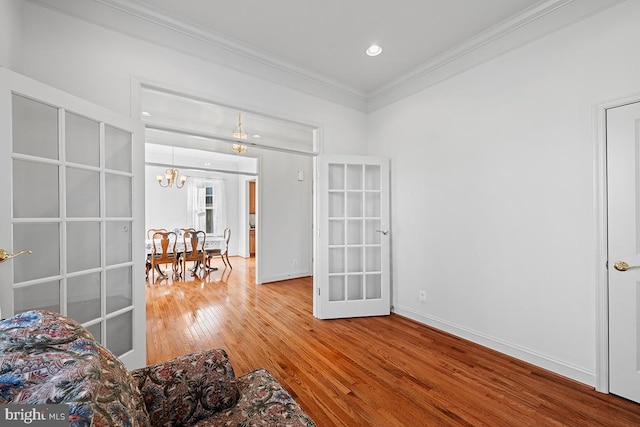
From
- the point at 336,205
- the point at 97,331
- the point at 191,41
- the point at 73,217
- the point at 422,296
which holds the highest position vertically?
the point at 191,41

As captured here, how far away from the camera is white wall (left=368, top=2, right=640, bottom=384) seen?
2010 mm

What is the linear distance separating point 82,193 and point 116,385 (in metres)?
1.56

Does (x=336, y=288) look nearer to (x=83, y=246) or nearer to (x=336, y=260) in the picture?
(x=336, y=260)

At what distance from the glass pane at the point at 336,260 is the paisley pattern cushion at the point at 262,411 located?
2170 millimetres

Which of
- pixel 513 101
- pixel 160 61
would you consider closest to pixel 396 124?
pixel 513 101

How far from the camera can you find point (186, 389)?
113 centimetres

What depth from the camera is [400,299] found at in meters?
3.44

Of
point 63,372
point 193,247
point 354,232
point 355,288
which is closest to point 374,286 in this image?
point 355,288

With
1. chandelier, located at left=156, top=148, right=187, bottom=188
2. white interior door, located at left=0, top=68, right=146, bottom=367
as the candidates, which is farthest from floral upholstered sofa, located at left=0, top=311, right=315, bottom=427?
chandelier, located at left=156, top=148, right=187, bottom=188

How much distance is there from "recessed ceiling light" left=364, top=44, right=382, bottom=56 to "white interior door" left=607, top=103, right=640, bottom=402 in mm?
1942

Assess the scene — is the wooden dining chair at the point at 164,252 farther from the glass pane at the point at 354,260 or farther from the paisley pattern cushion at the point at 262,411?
the paisley pattern cushion at the point at 262,411

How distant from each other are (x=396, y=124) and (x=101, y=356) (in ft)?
11.5

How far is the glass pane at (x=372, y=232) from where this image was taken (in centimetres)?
352

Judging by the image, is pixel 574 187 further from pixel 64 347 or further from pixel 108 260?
pixel 108 260
